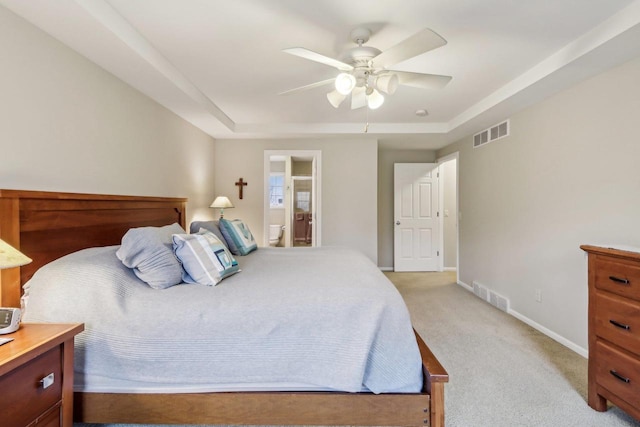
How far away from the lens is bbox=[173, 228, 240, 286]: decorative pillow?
1.85 meters

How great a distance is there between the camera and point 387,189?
5809 millimetres

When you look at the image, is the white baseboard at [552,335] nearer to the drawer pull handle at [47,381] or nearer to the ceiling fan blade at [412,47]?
the ceiling fan blade at [412,47]

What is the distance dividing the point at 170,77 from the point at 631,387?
3.58 m

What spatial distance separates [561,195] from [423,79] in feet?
5.54

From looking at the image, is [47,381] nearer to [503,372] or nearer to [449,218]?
[503,372]

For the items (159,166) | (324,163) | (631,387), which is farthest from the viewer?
(324,163)

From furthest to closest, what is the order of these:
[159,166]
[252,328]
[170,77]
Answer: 1. [159,166]
2. [170,77]
3. [252,328]

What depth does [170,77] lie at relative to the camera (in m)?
2.53

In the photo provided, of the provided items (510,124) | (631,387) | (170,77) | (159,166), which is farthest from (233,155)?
(631,387)

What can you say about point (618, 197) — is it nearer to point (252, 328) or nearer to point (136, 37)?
point (252, 328)

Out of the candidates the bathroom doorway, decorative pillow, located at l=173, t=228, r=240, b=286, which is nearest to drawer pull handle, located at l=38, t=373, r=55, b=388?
Answer: decorative pillow, located at l=173, t=228, r=240, b=286

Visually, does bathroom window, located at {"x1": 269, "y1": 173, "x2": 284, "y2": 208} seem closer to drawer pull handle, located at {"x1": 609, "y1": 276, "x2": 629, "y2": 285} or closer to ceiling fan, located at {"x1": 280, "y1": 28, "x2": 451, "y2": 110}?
ceiling fan, located at {"x1": 280, "y1": 28, "x2": 451, "y2": 110}

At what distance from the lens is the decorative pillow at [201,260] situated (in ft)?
6.07

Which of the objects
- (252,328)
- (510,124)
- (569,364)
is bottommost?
(569,364)
